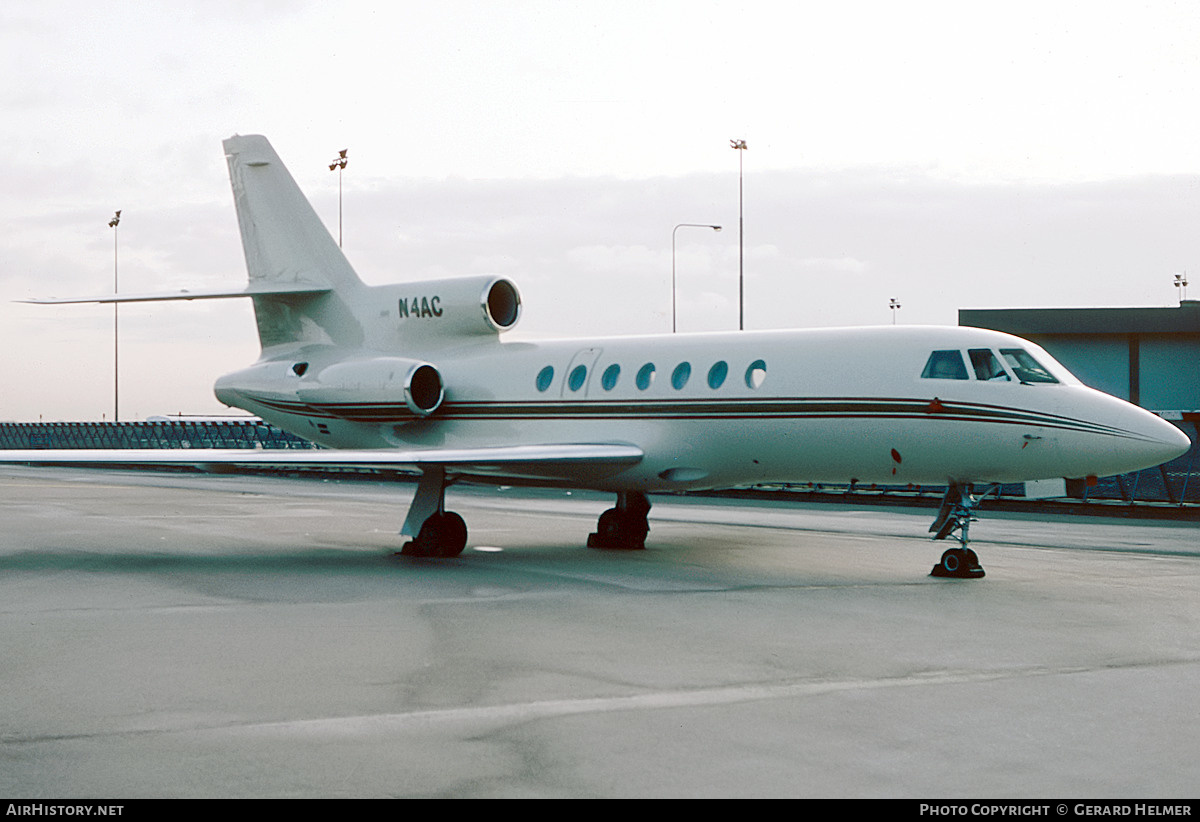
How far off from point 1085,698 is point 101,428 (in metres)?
69.2

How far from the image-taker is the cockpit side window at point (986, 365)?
12609 mm

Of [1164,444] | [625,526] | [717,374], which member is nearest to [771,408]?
[717,374]

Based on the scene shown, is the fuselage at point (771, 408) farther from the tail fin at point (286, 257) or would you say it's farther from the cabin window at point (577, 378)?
the tail fin at point (286, 257)

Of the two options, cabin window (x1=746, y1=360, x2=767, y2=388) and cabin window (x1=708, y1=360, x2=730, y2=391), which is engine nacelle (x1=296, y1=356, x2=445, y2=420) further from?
cabin window (x1=746, y1=360, x2=767, y2=388)

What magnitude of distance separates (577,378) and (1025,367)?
569cm

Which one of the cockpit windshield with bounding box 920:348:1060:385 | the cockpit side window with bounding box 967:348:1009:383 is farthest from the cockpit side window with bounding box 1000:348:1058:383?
the cockpit side window with bounding box 967:348:1009:383

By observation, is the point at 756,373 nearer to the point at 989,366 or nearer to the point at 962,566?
the point at 989,366

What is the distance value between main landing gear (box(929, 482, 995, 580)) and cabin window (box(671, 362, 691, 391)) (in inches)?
132

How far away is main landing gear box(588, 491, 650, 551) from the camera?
16.3 m

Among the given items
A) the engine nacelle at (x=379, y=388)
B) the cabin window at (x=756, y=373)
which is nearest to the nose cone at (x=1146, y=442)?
the cabin window at (x=756, y=373)

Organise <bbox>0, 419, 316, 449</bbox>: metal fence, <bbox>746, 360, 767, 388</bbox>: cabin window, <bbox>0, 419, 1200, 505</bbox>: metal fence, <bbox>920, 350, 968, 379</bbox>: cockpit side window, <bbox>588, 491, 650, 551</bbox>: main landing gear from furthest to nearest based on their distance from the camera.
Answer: <bbox>0, 419, 316, 449</bbox>: metal fence < <bbox>0, 419, 1200, 505</bbox>: metal fence < <bbox>588, 491, 650, 551</bbox>: main landing gear < <bbox>746, 360, 767, 388</bbox>: cabin window < <bbox>920, 350, 968, 379</bbox>: cockpit side window

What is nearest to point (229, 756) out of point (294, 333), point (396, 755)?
point (396, 755)

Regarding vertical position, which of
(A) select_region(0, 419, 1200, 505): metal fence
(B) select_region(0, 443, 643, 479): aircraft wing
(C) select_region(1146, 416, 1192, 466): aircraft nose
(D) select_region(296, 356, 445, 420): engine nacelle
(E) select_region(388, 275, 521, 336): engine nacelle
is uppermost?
(E) select_region(388, 275, 521, 336): engine nacelle

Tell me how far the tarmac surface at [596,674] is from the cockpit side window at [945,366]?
2.09 m
